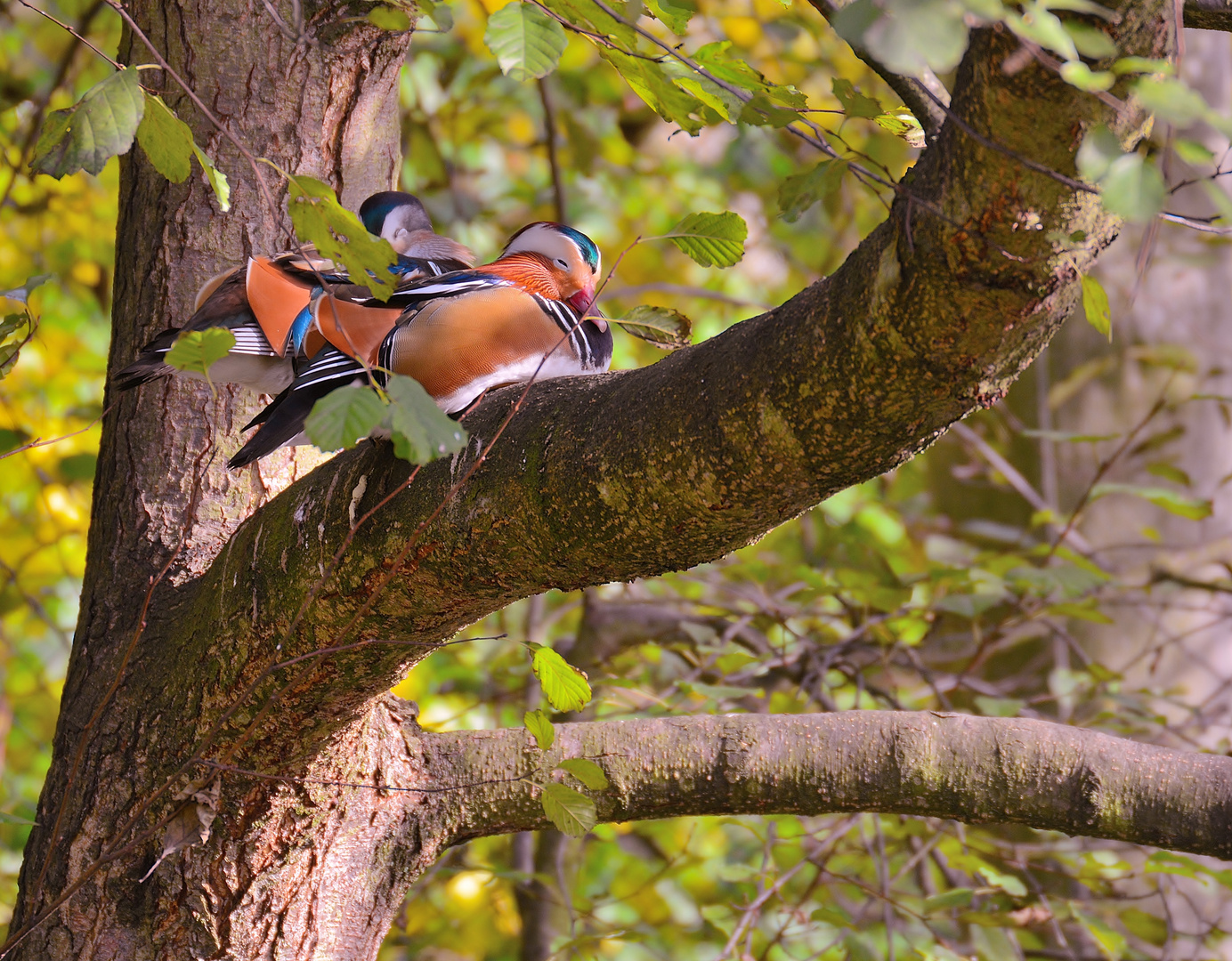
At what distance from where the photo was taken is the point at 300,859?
1417 millimetres

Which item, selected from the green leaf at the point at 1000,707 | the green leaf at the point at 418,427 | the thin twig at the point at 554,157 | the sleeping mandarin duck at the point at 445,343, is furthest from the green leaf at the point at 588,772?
the thin twig at the point at 554,157

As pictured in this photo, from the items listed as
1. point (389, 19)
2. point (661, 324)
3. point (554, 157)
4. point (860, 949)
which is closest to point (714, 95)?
point (661, 324)

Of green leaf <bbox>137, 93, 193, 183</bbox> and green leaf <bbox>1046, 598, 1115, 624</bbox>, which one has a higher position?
green leaf <bbox>1046, 598, 1115, 624</bbox>

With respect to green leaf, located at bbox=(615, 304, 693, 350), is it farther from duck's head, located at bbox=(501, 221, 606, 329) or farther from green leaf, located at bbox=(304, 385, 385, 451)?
green leaf, located at bbox=(304, 385, 385, 451)

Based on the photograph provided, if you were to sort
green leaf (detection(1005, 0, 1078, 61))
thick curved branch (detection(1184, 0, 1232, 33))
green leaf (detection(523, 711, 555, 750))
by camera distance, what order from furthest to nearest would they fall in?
green leaf (detection(523, 711, 555, 750))
thick curved branch (detection(1184, 0, 1232, 33))
green leaf (detection(1005, 0, 1078, 61))

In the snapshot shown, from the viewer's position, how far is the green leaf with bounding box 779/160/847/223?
98cm

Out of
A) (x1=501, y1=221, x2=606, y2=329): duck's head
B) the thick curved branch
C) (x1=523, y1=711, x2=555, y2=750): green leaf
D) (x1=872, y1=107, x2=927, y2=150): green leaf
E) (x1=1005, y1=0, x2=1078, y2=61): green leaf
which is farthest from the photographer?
(x1=501, y1=221, x2=606, y2=329): duck's head

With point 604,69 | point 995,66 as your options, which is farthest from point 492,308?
point 604,69

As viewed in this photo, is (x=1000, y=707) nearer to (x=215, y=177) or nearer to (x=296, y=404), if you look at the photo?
(x=296, y=404)

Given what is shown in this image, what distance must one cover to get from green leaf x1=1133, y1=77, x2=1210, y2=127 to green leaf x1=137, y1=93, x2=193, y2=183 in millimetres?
805

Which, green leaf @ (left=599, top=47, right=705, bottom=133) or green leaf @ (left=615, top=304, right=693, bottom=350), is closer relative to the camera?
green leaf @ (left=599, top=47, right=705, bottom=133)

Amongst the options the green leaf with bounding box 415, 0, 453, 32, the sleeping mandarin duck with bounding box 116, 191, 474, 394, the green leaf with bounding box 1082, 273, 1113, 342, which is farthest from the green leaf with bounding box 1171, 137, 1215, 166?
the sleeping mandarin duck with bounding box 116, 191, 474, 394

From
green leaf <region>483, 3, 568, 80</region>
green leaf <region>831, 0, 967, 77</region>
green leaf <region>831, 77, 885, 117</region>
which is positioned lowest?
green leaf <region>831, 0, 967, 77</region>

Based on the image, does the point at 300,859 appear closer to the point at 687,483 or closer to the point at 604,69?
the point at 687,483
